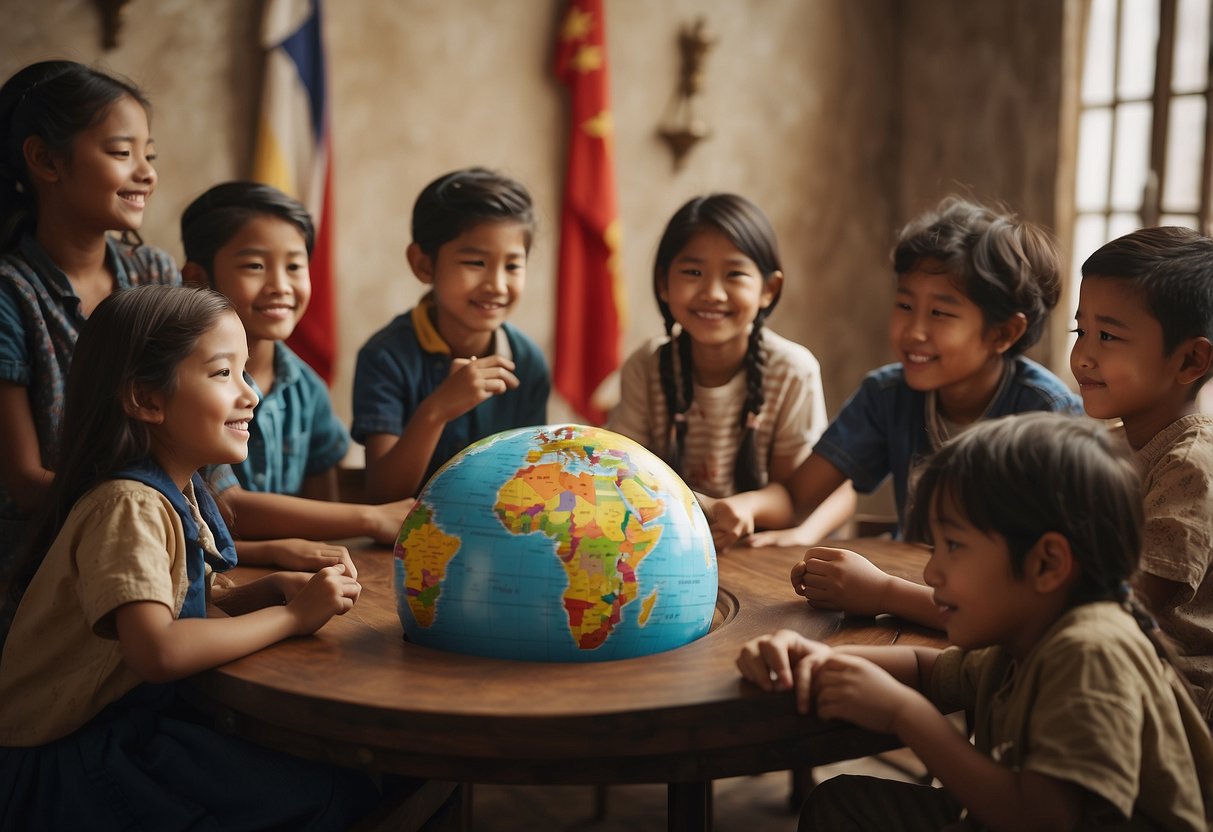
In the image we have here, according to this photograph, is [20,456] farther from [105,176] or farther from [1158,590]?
[1158,590]

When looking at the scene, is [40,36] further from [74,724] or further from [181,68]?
[74,724]

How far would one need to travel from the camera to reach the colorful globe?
167cm

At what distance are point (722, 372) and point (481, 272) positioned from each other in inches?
28.1

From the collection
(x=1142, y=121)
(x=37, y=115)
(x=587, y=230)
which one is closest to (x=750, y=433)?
(x=37, y=115)

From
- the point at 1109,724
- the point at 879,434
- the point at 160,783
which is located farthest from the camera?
the point at 879,434

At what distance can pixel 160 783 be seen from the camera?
5.69ft

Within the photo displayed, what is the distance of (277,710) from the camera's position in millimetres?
1577

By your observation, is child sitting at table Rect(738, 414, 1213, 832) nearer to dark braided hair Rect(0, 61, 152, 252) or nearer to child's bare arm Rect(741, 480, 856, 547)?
child's bare arm Rect(741, 480, 856, 547)

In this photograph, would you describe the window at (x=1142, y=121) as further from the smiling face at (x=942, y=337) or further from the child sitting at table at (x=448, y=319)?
the child sitting at table at (x=448, y=319)

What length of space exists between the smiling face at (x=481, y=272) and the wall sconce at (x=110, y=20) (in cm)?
177

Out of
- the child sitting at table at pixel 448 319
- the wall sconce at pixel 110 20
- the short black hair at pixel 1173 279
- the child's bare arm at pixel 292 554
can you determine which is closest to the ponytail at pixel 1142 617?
the short black hair at pixel 1173 279

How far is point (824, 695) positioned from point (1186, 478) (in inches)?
32.6

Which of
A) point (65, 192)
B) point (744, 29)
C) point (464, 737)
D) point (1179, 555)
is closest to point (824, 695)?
point (464, 737)

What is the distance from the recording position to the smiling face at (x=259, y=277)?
2.77 metres
